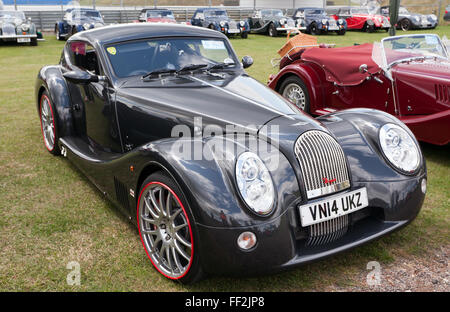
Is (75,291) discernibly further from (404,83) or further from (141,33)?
(404,83)

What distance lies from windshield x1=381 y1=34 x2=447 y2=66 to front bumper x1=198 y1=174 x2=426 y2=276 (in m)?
3.38

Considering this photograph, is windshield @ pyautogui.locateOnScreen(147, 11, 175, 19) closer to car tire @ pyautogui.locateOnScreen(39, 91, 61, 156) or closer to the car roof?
car tire @ pyautogui.locateOnScreen(39, 91, 61, 156)

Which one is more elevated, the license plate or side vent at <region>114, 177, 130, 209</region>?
the license plate

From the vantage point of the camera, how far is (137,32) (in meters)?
4.28

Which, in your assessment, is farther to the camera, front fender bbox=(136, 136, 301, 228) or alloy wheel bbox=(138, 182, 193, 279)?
alloy wheel bbox=(138, 182, 193, 279)

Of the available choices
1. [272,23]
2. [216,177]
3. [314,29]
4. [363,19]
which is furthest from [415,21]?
[216,177]

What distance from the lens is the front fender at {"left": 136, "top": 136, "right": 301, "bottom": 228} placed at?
8.07 ft

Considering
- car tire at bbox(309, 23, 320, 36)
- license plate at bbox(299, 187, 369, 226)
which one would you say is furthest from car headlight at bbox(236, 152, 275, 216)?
car tire at bbox(309, 23, 320, 36)

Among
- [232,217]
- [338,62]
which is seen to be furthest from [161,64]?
[338,62]

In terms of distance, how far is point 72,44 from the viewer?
16.5ft

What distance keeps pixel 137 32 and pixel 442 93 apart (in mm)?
3548

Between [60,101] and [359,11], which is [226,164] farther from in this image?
[359,11]

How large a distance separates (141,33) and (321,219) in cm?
264

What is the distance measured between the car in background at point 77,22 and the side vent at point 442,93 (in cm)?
1657
